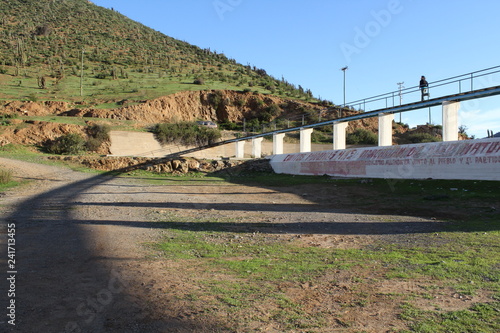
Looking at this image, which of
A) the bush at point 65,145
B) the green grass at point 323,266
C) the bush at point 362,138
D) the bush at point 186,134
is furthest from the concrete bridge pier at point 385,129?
the bush at point 65,145

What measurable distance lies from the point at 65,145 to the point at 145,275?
31389 mm

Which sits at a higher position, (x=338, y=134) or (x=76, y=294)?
(x=338, y=134)

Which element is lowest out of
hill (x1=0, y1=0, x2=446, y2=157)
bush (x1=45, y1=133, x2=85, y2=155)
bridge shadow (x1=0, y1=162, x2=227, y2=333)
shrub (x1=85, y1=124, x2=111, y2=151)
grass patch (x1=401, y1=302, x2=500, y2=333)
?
grass patch (x1=401, y1=302, x2=500, y2=333)

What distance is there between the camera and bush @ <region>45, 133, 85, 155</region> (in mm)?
33125

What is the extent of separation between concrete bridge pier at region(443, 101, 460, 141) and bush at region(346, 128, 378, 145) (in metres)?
25.9

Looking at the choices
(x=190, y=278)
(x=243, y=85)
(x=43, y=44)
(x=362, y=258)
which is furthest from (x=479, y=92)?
(x=43, y=44)

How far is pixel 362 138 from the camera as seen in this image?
4747 centimetres

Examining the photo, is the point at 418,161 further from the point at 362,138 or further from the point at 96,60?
the point at 96,60

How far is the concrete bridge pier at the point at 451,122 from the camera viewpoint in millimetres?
20469

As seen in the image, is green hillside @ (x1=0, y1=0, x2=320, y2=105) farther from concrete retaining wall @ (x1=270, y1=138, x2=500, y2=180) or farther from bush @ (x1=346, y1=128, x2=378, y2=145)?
concrete retaining wall @ (x1=270, y1=138, x2=500, y2=180)

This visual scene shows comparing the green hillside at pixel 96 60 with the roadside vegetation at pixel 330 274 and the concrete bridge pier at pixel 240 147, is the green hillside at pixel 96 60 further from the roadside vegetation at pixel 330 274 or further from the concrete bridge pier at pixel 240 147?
the roadside vegetation at pixel 330 274

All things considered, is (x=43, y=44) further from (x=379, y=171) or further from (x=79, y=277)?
(x=79, y=277)

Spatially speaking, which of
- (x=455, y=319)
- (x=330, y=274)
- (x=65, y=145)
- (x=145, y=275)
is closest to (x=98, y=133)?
(x=65, y=145)

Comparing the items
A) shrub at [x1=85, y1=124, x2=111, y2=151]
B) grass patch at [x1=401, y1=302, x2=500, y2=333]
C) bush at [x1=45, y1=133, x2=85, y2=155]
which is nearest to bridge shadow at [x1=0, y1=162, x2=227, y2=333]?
grass patch at [x1=401, y1=302, x2=500, y2=333]
